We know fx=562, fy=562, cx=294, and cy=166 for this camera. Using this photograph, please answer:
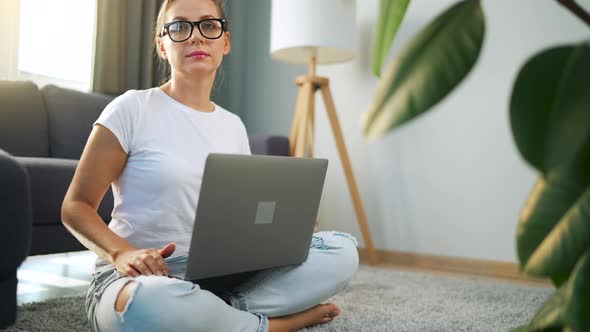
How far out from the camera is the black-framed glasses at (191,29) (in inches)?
51.8

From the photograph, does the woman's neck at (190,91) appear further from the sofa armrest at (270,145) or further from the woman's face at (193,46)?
the sofa armrest at (270,145)

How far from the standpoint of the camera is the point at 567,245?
259 mm

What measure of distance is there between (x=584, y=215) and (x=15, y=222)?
1.23m

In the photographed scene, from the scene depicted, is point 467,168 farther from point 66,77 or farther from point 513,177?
point 66,77

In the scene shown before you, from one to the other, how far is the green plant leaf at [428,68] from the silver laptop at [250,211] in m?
0.72

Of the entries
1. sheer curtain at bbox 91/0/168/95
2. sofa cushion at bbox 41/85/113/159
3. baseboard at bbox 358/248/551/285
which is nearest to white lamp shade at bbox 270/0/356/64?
sheer curtain at bbox 91/0/168/95

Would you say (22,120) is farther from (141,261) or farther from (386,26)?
(386,26)

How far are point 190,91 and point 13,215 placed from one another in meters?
0.49

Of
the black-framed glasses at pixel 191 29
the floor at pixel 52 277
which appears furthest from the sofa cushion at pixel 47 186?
the black-framed glasses at pixel 191 29

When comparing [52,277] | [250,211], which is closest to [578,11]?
[250,211]

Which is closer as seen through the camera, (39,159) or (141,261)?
(141,261)

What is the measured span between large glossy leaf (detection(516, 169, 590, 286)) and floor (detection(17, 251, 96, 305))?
167 cm

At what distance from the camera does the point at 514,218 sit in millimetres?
2490

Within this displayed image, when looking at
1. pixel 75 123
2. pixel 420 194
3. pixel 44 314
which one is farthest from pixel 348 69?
pixel 44 314
